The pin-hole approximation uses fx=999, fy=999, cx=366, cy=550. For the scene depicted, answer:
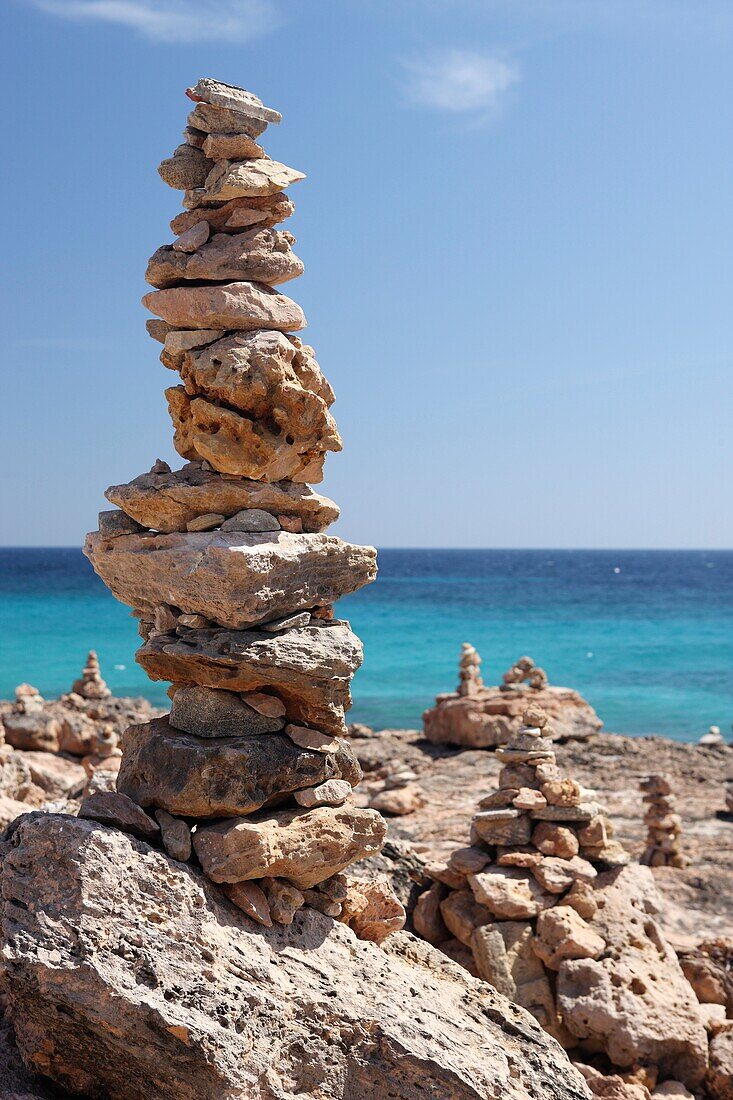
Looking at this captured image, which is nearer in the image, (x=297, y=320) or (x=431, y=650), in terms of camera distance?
(x=297, y=320)

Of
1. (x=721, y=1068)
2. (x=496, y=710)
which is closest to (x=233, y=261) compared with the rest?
(x=721, y=1068)

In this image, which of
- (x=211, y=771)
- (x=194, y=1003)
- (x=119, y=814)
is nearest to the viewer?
(x=194, y=1003)

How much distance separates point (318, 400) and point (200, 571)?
1160 millimetres

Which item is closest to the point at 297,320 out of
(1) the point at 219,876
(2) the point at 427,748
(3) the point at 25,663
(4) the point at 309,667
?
(4) the point at 309,667

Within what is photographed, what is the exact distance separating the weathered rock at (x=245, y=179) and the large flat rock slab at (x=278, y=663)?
2299 mm

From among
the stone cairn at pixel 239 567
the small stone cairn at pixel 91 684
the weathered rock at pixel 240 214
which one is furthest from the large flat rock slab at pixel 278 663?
the small stone cairn at pixel 91 684

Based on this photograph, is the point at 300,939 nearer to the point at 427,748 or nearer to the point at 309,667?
the point at 309,667

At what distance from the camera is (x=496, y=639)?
56125 mm

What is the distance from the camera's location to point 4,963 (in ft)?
13.8

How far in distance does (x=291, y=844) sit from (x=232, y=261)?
3.05 m

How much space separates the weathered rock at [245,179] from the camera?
5.20m

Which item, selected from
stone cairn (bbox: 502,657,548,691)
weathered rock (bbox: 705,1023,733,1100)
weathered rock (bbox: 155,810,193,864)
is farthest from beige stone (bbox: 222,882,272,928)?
stone cairn (bbox: 502,657,548,691)

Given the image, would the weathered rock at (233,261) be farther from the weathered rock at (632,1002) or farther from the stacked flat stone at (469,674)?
the stacked flat stone at (469,674)

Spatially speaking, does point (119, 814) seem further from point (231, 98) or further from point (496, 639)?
point (496, 639)
